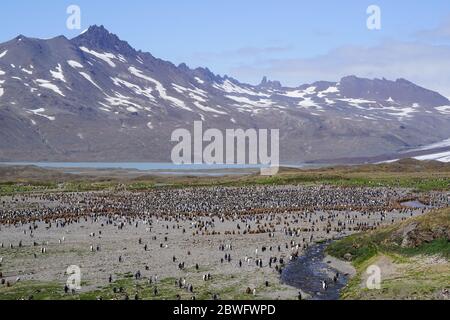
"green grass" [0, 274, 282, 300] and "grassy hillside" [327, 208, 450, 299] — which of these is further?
"green grass" [0, 274, 282, 300]

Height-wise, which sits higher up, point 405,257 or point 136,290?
point 405,257

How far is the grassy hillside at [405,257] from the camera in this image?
86.1 ft

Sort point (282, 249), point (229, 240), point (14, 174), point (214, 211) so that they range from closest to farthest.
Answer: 1. point (282, 249)
2. point (229, 240)
3. point (214, 211)
4. point (14, 174)

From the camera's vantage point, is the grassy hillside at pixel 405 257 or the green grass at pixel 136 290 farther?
the green grass at pixel 136 290

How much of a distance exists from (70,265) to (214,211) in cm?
3381

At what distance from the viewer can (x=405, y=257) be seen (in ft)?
114

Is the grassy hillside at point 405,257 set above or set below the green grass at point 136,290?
above

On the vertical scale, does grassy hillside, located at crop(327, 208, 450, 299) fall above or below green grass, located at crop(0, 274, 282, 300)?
above

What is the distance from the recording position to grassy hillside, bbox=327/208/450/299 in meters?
26.2

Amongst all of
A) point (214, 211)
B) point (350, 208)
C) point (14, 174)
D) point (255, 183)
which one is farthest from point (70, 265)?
point (14, 174)

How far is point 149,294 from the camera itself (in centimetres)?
2944

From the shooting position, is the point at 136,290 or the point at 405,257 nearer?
the point at 136,290
